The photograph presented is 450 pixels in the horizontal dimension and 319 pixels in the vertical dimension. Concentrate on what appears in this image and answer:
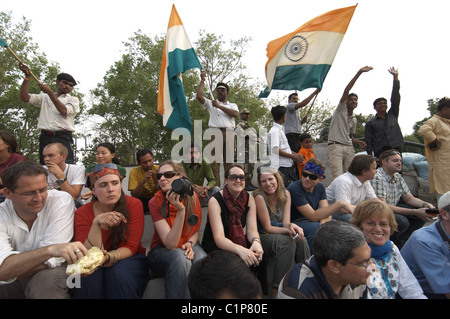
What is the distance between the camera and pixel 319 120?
29.9 metres

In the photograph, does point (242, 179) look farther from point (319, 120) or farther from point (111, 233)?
point (319, 120)

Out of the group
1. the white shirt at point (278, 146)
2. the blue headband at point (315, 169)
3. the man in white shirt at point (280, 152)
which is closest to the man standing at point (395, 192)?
the blue headband at point (315, 169)

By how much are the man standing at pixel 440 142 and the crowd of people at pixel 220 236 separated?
3.92 ft

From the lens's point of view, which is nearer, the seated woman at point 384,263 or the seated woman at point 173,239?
the seated woman at point 384,263

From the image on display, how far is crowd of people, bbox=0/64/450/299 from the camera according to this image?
172cm

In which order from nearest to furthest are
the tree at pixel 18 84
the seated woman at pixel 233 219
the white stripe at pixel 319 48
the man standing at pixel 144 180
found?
1. the seated woman at pixel 233 219
2. the man standing at pixel 144 180
3. the white stripe at pixel 319 48
4. the tree at pixel 18 84

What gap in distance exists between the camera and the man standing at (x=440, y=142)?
473cm

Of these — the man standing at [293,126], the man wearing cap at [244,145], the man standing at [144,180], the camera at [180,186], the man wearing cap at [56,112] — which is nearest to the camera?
the camera at [180,186]

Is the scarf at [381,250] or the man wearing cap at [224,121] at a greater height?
the man wearing cap at [224,121]

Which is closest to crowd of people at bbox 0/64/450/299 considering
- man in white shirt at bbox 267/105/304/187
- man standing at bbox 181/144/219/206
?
man standing at bbox 181/144/219/206

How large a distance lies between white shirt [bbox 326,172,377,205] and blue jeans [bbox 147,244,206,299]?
1.95 meters

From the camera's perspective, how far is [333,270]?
5.57 feet

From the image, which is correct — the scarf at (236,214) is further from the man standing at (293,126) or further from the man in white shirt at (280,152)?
the man standing at (293,126)

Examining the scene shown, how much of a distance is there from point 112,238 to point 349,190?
272 centimetres
